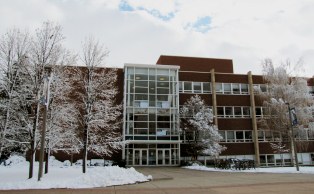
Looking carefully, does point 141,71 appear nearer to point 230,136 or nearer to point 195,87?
point 195,87

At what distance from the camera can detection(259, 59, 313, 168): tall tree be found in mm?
31922

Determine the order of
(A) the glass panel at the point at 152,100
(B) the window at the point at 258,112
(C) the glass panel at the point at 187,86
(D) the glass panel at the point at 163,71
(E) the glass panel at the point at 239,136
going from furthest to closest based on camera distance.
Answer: (B) the window at the point at 258,112 < (C) the glass panel at the point at 187,86 < (E) the glass panel at the point at 239,136 < (D) the glass panel at the point at 163,71 < (A) the glass panel at the point at 152,100

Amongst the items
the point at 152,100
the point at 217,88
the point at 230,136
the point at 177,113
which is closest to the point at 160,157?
the point at 177,113

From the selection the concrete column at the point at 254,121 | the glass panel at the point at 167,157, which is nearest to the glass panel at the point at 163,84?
the glass panel at the point at 167,157

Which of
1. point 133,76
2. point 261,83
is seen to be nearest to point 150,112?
point 133,76

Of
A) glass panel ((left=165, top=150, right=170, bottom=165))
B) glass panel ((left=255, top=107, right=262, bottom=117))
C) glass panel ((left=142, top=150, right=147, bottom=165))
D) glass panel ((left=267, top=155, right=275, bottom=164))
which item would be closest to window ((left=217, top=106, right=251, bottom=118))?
glass panel ((left=255, top=107, right=262, bottom=117))

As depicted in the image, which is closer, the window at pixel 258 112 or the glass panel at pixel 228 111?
the glass panel at pixel 228 111

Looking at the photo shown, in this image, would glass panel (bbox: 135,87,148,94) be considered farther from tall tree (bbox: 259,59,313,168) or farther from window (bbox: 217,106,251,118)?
tall tree (bbox: 259,59,313,168)

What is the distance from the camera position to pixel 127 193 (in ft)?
37.6

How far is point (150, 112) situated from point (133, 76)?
5.01 meters

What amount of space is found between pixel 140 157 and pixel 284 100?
1774 cm

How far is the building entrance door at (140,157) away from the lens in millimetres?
34969

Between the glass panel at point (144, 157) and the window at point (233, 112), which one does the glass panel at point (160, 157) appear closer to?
the glass panel at point (144, 157)

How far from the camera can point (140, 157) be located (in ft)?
115
